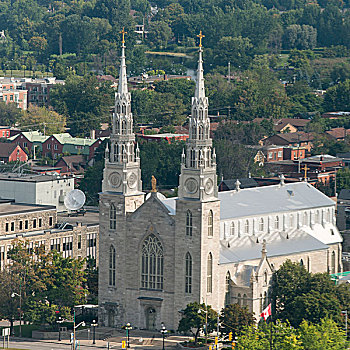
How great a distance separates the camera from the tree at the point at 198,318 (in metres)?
164

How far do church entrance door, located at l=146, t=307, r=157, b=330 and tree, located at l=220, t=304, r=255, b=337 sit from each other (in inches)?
385

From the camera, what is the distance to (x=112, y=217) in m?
175

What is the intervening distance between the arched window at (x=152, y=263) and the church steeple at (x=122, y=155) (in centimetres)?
673

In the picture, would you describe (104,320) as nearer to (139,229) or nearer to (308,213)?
(139,229)

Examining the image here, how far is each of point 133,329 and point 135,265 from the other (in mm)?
7182

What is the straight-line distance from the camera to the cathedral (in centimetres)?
16838

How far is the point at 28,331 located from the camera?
175 meters

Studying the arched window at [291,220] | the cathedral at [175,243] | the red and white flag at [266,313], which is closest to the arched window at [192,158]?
the cathedral at [175,243]

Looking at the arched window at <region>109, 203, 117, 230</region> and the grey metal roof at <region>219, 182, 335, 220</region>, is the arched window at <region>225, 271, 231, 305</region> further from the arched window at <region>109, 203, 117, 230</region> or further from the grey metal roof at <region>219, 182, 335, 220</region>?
A: the arched window at <region>109, 203, 117, 230</region>

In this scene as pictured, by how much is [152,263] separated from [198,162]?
12.9 metres

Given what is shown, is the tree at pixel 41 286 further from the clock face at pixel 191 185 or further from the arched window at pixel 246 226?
the arched window at pixel 246 226

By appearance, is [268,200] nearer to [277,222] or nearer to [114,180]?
[277,222]

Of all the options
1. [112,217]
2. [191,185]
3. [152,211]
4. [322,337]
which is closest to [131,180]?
[112,217]

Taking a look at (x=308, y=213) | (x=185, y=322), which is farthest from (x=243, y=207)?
(x=185, y=322)
